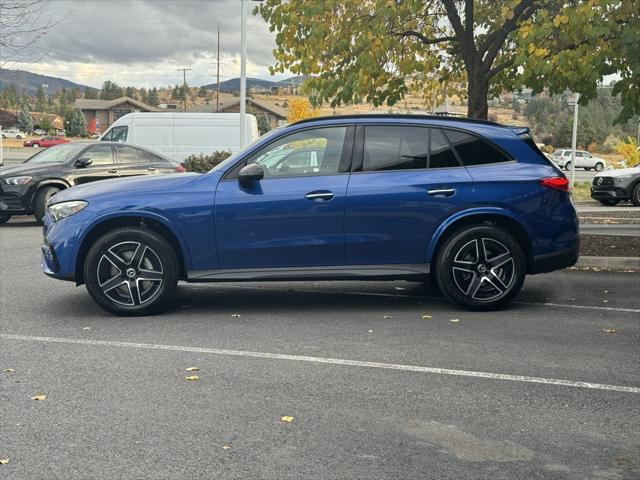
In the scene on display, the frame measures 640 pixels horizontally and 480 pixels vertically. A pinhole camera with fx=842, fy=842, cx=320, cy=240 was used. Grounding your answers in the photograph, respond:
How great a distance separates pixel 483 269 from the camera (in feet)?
24.9

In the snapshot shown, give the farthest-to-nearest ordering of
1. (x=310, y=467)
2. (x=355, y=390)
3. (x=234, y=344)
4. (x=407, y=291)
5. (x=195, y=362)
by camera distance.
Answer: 1. (x=407, y=291)
2. (x=234, y=344)
3. (x=195, y=362)
4. (x=355, y=390)
5. (x=310, y=467)

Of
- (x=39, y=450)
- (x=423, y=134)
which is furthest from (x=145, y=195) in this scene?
(x=39, y=450)

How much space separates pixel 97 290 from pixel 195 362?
1.88 m

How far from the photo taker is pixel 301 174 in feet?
24.6

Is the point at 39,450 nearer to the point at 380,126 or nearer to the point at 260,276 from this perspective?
the point at 260,276

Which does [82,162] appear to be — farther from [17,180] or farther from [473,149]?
[473,149]

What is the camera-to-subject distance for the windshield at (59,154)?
16.2 meters

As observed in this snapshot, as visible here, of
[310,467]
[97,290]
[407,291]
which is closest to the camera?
[310,467]

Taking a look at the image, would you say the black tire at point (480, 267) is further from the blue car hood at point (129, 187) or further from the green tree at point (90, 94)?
the green tree at point (90, 94)

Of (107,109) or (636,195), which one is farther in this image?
(107,109)

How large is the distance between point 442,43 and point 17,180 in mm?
8007

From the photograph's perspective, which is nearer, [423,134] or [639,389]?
[639,389]

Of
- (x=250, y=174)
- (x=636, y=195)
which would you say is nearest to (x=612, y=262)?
(x=250, y=174)

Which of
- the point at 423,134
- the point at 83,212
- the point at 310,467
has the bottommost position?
the point at 310,467
